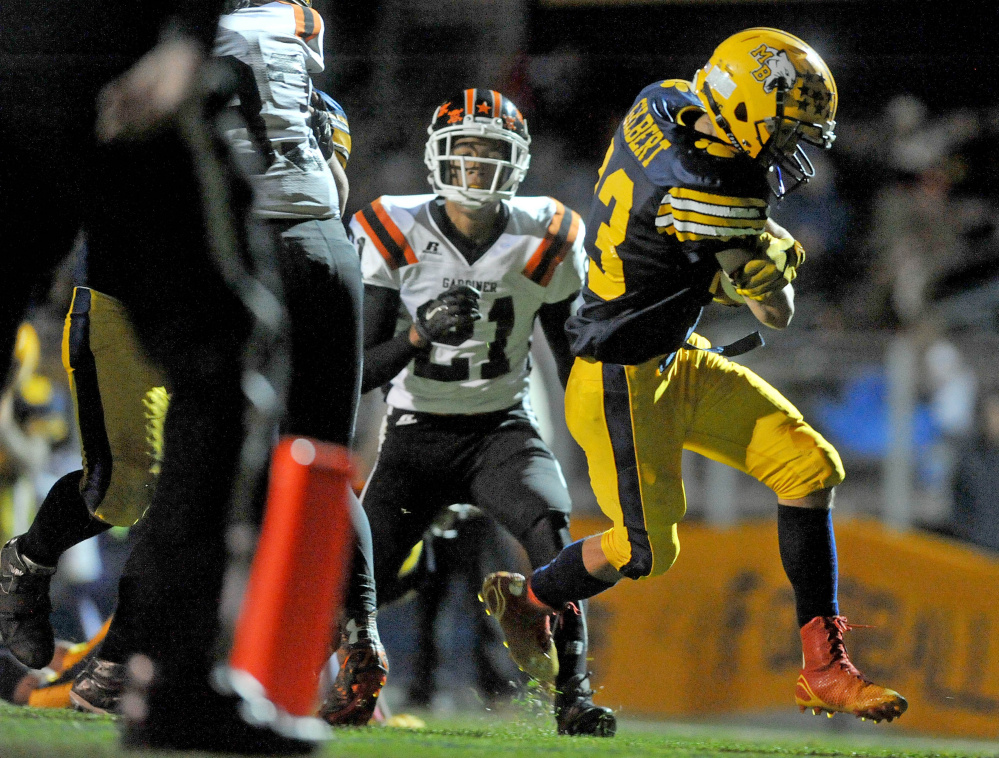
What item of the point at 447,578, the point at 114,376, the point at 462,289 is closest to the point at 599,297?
the point at 462,289

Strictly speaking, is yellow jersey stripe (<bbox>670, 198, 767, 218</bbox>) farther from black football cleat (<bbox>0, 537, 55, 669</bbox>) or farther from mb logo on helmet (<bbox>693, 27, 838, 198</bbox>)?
black football cleat (<bbox>0, 537, 55, 669</bbox>)

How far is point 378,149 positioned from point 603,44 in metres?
0.90

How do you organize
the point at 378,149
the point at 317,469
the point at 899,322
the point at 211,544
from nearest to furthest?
the point at 317,469, the point at 211,544, the point at 378,149, the point at 899,322

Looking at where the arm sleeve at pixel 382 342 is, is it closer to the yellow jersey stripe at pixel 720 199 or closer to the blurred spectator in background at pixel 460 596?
the blurred spectator in background at pixel 460 596

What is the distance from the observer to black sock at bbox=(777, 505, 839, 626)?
292 cm

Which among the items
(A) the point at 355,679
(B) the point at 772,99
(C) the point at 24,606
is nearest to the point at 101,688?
(C) the point at 24,606

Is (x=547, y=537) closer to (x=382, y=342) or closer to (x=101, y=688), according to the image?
(x=382, y=342)

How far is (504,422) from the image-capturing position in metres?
3.49

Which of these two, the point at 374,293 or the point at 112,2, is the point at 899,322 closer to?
the point at 374,293

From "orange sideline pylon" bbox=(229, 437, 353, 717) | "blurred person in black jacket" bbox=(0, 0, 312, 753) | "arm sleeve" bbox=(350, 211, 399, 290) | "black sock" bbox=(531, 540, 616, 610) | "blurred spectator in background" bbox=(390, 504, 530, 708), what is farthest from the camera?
"blurred spectator in background" bbox=(390, 504, 530, 708)

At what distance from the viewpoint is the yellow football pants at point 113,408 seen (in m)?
2.79

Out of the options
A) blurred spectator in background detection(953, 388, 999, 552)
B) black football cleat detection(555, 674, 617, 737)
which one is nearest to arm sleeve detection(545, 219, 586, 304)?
black football cleat detection(555, 674, 617, 737)

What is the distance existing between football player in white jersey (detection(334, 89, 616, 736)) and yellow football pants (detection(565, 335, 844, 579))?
1.52 ft

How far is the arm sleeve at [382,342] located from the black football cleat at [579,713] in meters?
0.97
